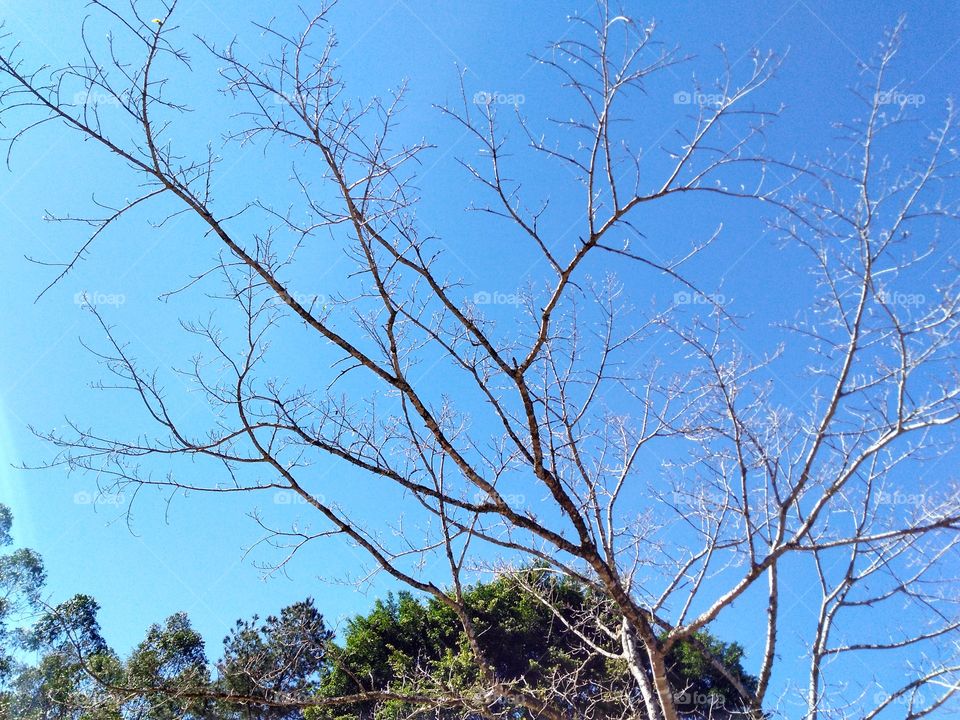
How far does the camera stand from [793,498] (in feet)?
18.2

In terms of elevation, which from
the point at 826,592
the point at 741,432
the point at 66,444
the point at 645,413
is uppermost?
the point at 645,413

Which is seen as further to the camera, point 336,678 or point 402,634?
point 402,634

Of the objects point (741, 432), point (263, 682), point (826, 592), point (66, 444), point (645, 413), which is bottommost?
point (263, 682)

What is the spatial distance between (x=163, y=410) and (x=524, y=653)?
48.9ft

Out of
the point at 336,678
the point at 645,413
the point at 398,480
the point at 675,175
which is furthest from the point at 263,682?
the point at 336,678

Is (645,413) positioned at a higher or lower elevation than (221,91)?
lower

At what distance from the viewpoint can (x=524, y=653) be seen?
17.1m

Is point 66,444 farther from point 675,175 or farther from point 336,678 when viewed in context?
point 336,678

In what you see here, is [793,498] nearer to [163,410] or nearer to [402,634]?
[163,410]

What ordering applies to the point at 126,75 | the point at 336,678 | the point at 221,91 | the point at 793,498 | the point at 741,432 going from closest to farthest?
1. the point at 126,75
2. the point at 221,91
3. the point at 793,498
4. the point at 741,432
5. the point at 336,678

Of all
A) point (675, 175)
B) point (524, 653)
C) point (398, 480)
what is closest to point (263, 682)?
point (398, 480)

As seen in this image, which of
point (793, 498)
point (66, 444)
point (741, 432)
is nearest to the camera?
point (66, 444)

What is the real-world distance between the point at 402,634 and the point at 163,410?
14.9 meters

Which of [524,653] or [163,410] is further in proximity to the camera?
[524,653]
